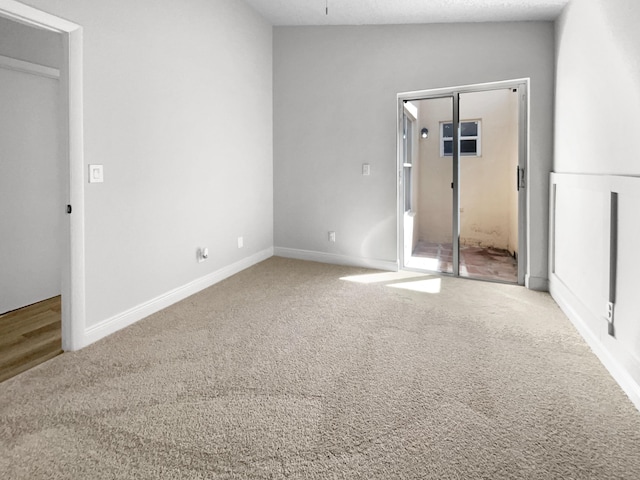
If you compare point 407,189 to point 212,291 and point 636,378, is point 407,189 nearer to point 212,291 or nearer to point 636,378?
point 212,291

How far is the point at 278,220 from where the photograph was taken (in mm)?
5250

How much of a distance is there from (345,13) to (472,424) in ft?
13.2

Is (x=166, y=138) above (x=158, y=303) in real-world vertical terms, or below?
above

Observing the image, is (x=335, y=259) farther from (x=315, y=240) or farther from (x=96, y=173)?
(x=96, y=173)

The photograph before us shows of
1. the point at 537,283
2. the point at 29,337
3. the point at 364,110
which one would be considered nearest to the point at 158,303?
the point at 29,337

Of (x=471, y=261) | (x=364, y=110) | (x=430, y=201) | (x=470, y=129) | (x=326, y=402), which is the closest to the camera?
(x=326, y=402)

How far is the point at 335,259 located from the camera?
4.98 meters

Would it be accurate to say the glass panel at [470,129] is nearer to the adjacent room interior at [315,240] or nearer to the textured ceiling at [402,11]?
the adjacent room interior at [315,240]

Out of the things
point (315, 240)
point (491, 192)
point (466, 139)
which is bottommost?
point (315, 240)

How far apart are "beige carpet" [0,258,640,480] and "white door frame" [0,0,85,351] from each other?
0.22 m

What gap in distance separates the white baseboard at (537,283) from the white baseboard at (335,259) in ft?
4.51

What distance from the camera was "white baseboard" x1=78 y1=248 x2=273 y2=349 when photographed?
2.71 m

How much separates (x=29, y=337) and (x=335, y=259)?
10.3 feet

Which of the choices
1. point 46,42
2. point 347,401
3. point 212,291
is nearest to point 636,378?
point 347,401
